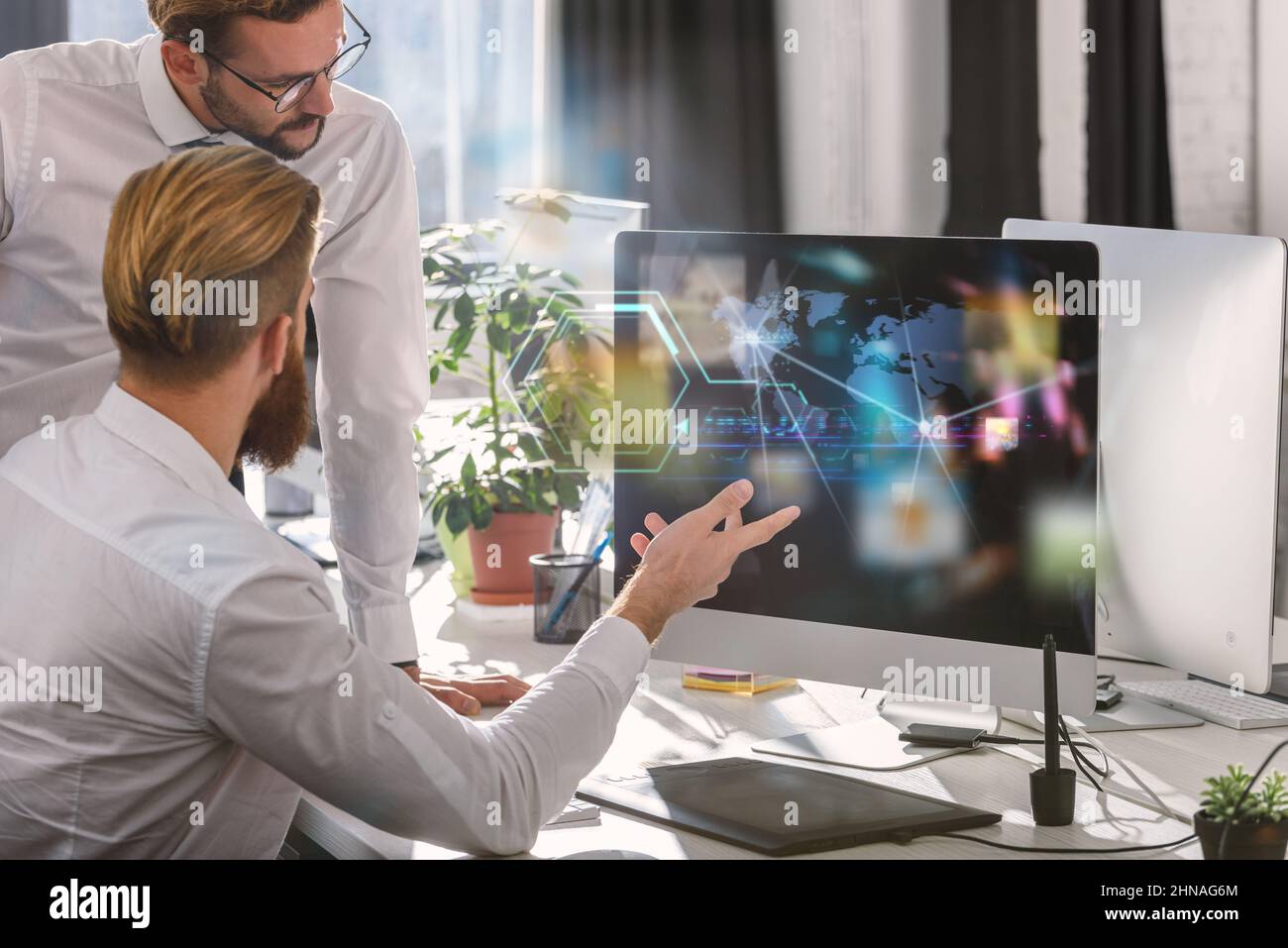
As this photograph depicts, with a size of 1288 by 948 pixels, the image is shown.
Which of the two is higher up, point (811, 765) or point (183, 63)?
point (183, 63)

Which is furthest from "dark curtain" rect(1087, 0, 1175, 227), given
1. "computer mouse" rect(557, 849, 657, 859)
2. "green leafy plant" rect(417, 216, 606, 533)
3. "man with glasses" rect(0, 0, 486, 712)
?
"computer mouse" rect(557, 849, 657, 859)

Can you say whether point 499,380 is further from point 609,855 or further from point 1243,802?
point 1243,802

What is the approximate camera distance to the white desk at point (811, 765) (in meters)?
1.09

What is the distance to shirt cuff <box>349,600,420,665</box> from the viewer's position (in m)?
1.57

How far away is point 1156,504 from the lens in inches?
57.4

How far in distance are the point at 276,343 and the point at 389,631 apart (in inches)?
22.9

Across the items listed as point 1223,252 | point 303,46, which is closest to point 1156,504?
point 1223,252

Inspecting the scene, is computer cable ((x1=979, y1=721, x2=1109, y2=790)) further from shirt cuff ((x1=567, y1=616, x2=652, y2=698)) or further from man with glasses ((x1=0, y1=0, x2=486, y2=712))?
man with glasses ((x1=0, y1=0, x2=486, y2=712))

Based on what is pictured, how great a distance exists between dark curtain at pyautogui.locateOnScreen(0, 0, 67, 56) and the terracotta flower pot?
1849mm

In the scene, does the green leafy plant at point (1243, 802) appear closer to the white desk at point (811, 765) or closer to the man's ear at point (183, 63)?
the white desk at point (811, 765)

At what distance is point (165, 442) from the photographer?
1012 mm

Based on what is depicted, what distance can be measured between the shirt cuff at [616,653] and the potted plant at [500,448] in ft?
2.84

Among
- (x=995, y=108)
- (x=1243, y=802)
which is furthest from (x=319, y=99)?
(x=995, y=108)
